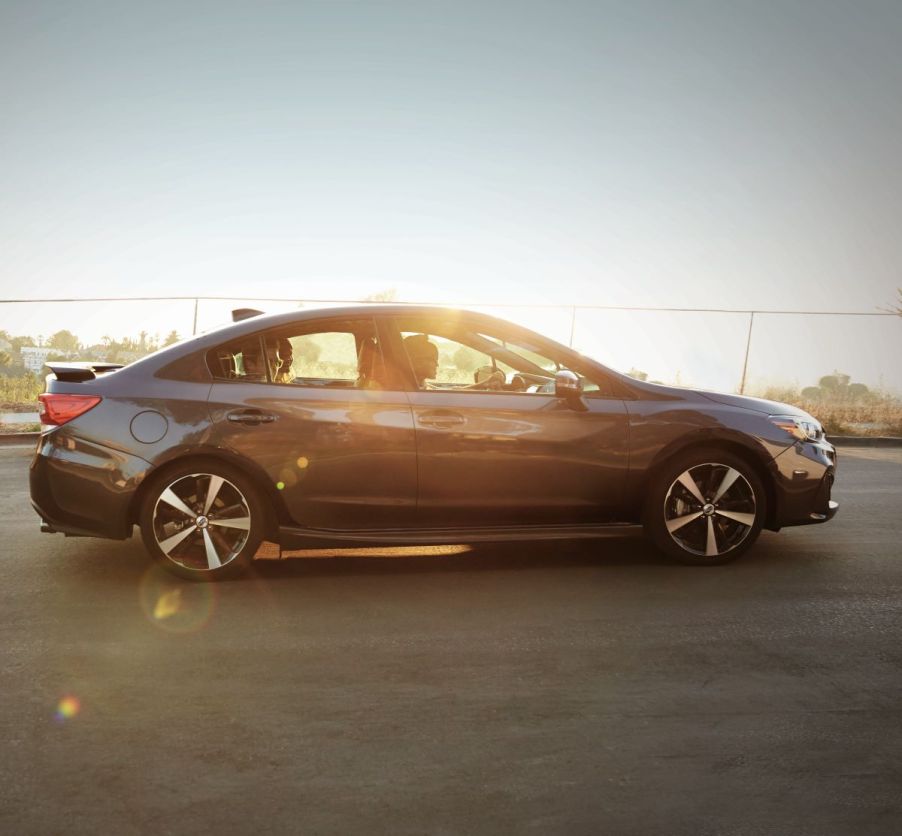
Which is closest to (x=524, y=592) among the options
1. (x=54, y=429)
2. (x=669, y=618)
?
(x=669, y=618)

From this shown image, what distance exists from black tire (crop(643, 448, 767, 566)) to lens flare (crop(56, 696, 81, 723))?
3.57m

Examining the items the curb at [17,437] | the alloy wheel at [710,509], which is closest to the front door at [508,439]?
the alloy wheel at [710,509]

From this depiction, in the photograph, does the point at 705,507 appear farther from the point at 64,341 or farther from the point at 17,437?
the point at 64,341

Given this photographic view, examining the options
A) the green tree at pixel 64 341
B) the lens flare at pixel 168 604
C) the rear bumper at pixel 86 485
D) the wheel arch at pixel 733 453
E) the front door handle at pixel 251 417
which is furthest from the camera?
the green tree at pixel 64 341

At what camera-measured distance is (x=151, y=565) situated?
5.96 metres

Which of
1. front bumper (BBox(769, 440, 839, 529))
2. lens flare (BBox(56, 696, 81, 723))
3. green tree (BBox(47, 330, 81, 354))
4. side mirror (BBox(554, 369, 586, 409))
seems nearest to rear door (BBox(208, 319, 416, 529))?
side mirror (BBox(554, 369, 586, 409))

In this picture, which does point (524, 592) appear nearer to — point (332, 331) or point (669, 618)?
point (669, 618)

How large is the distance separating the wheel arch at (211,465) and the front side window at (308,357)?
48cm

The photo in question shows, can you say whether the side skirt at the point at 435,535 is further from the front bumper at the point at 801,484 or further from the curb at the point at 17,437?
the curb at the point at 17,437

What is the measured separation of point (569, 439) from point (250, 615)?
7.11 ft

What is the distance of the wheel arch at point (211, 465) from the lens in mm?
5430

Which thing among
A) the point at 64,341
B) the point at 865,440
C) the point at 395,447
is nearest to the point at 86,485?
the point at 395,447

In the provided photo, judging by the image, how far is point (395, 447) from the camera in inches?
220

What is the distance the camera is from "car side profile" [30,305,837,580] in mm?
5449
